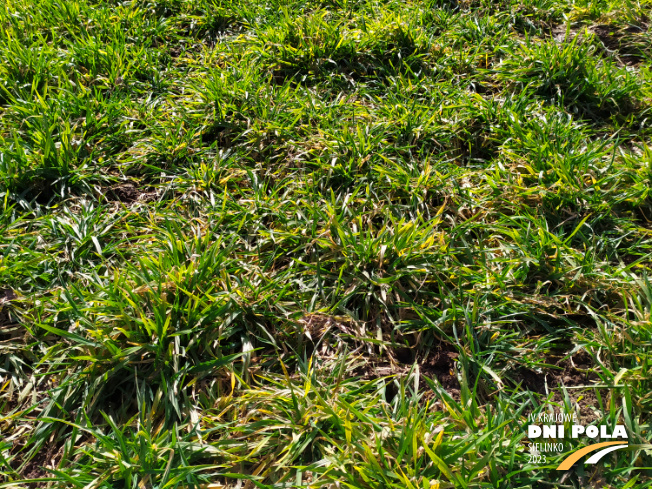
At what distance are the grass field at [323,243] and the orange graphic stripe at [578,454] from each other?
25 millimetres

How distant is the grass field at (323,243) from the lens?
1.51 meters

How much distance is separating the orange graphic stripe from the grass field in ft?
0.08

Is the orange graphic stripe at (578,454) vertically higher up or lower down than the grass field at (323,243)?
lower down

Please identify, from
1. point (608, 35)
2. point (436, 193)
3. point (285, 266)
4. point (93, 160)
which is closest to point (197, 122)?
point (93, 160)

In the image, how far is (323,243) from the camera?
6.58 ft

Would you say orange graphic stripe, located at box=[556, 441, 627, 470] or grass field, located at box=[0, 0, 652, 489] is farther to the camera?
grass field, located at box=[0, 0, 652, 489]

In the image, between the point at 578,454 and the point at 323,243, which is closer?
the point at 578,454

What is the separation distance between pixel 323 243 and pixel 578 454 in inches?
46.4

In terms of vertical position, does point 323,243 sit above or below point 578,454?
above

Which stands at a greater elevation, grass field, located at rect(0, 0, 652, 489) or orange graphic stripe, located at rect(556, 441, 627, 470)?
grass field, located at rect(0, 0, 652, 489)

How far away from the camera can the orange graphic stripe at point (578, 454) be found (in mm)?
1404

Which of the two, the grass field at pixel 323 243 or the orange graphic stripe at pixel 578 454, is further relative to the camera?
the grass field at pixel 323 243

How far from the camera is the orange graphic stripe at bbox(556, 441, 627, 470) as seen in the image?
1404 mm

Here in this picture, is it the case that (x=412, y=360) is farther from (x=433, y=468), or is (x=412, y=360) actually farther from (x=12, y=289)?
(x=12, y=289)
